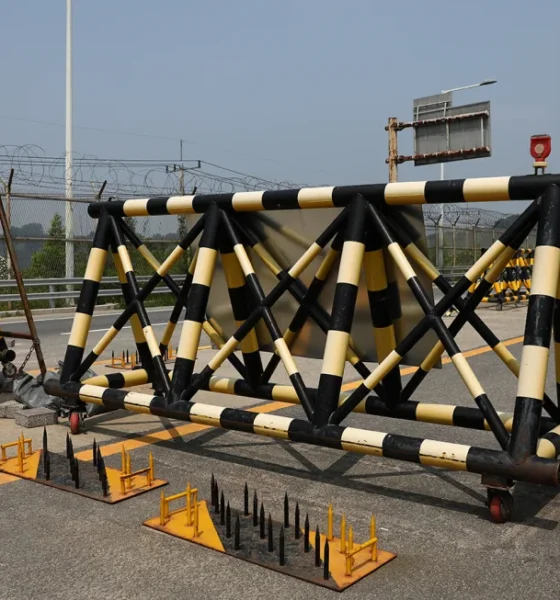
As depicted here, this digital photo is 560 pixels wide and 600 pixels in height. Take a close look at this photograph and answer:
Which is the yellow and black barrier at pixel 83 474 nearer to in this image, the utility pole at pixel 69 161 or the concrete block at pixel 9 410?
the concrete block at pixel 9 410

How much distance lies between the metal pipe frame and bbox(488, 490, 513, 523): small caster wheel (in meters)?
0.10

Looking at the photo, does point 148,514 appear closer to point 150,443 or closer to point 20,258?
point 150,443

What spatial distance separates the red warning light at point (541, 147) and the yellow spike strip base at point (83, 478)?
3.08 metres

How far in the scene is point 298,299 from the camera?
18.6ft

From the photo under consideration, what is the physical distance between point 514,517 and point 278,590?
5.38 ft

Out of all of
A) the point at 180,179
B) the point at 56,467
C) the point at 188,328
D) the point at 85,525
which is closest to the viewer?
the point at 85,525

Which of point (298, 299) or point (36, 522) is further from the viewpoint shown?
point (298, 299)

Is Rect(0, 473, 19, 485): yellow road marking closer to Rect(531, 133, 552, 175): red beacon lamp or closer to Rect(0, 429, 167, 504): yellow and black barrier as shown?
Rect(0, 429, 167, 504): yellow and black barrier

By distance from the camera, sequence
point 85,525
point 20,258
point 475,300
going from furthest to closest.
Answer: point 20,258 < point 475,300 < point 85,525

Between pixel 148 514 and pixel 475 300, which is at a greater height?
pixel 475 300

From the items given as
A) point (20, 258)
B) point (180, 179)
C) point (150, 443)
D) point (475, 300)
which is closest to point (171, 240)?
point (180, 179)

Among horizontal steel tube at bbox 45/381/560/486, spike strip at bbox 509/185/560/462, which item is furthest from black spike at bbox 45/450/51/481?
spike strip at bbox 509/185/560/462

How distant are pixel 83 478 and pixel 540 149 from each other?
139 inches

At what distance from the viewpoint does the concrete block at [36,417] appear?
663 centimetres
